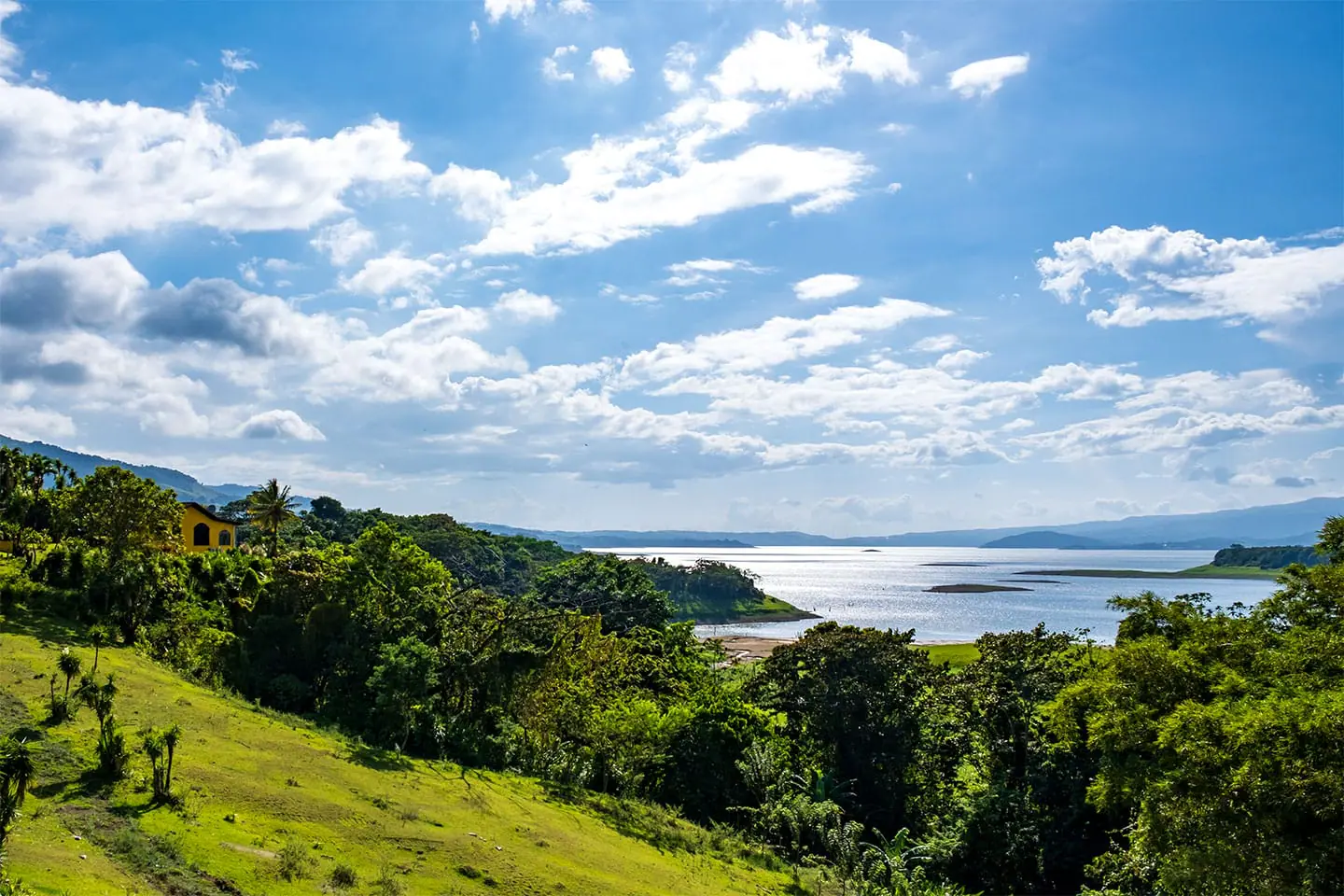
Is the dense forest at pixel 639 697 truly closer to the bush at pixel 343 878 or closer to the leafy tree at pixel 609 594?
the bush at pixel 343 878

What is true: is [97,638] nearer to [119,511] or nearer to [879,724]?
[119,511]

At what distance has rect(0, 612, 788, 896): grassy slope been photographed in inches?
668

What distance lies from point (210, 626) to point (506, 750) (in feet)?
50.5

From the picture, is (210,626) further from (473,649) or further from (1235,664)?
(1235,664)

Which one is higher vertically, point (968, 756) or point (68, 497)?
point (68, 497)

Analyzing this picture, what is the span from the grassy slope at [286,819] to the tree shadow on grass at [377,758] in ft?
0.37

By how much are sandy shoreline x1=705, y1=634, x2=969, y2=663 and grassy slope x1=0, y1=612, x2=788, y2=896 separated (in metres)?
68.4

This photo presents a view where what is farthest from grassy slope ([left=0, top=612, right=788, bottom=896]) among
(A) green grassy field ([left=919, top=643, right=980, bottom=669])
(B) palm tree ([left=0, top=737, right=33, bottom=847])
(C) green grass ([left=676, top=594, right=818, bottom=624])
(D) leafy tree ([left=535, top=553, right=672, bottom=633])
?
(C) green grass ([left=676, top=594, right=818, bottom=624])

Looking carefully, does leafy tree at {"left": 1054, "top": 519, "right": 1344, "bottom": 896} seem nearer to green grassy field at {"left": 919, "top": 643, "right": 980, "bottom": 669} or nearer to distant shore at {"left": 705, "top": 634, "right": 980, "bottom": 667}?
distant shore at {"left": 705, "top": 634, "right": 980, "bottom": 667}

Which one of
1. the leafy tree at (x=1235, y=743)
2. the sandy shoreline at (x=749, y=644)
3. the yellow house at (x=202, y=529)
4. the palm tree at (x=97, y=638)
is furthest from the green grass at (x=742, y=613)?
the leafy tree at (x=1235, y=743)

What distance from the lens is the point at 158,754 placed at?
2030 cm

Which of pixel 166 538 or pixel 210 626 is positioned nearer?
pixel 210 626

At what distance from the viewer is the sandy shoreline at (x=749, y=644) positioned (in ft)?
335

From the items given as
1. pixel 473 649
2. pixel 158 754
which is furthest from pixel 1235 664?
pixel 473 649
